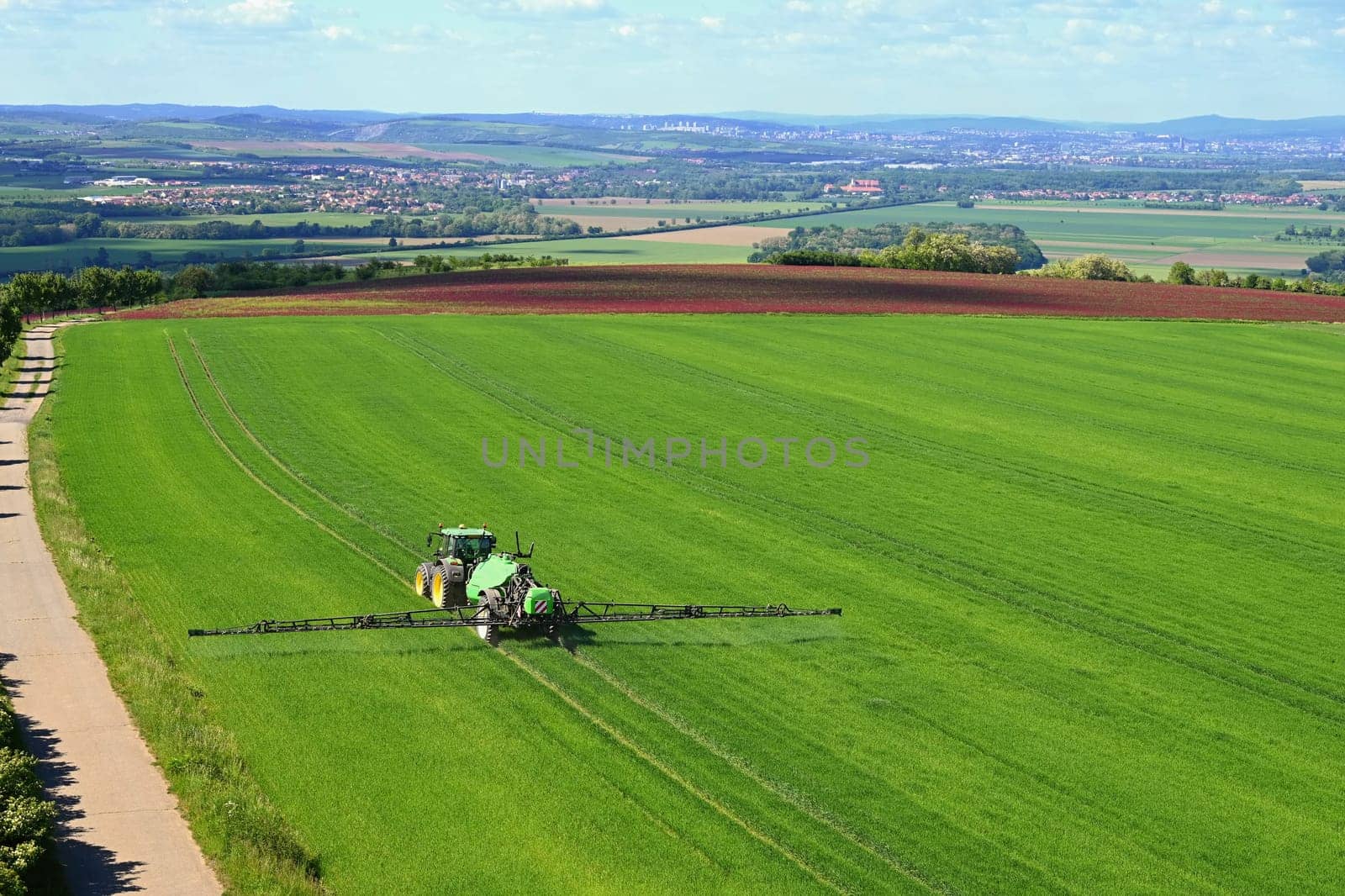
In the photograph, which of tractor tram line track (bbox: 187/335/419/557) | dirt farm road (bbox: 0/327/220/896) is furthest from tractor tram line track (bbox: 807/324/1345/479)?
dirt farm road (bbox: 0/327/220/896)

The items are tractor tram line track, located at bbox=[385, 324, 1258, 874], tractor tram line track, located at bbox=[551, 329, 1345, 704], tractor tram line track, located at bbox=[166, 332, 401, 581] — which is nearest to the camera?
tractor tram line track, located at bbox=[385, 324, 1258, 874]

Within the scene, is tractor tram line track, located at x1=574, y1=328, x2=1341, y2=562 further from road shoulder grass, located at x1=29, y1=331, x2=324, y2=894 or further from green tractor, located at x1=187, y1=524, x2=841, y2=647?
road shoulder grass, located at x1=29, y1=331, x2=324, y2=894

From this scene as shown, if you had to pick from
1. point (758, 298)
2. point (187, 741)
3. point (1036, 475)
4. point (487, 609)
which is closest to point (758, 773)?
point (487, 609)

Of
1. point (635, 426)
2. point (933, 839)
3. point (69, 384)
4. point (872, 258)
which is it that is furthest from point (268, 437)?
point (872, 258)

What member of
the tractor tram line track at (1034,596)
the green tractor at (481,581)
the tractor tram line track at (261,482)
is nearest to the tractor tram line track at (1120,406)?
the tractor tram line track at (1034,596)

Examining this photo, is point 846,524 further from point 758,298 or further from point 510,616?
point 758,298

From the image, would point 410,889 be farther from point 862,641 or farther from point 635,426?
point 635,426

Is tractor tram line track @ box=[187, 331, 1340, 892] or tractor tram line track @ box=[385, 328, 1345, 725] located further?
tractor tram line track @ box=[385, 328, 1345, 725]

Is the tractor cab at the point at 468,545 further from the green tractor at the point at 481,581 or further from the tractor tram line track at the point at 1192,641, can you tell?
the tractor tram line track at the point at 1192,641
